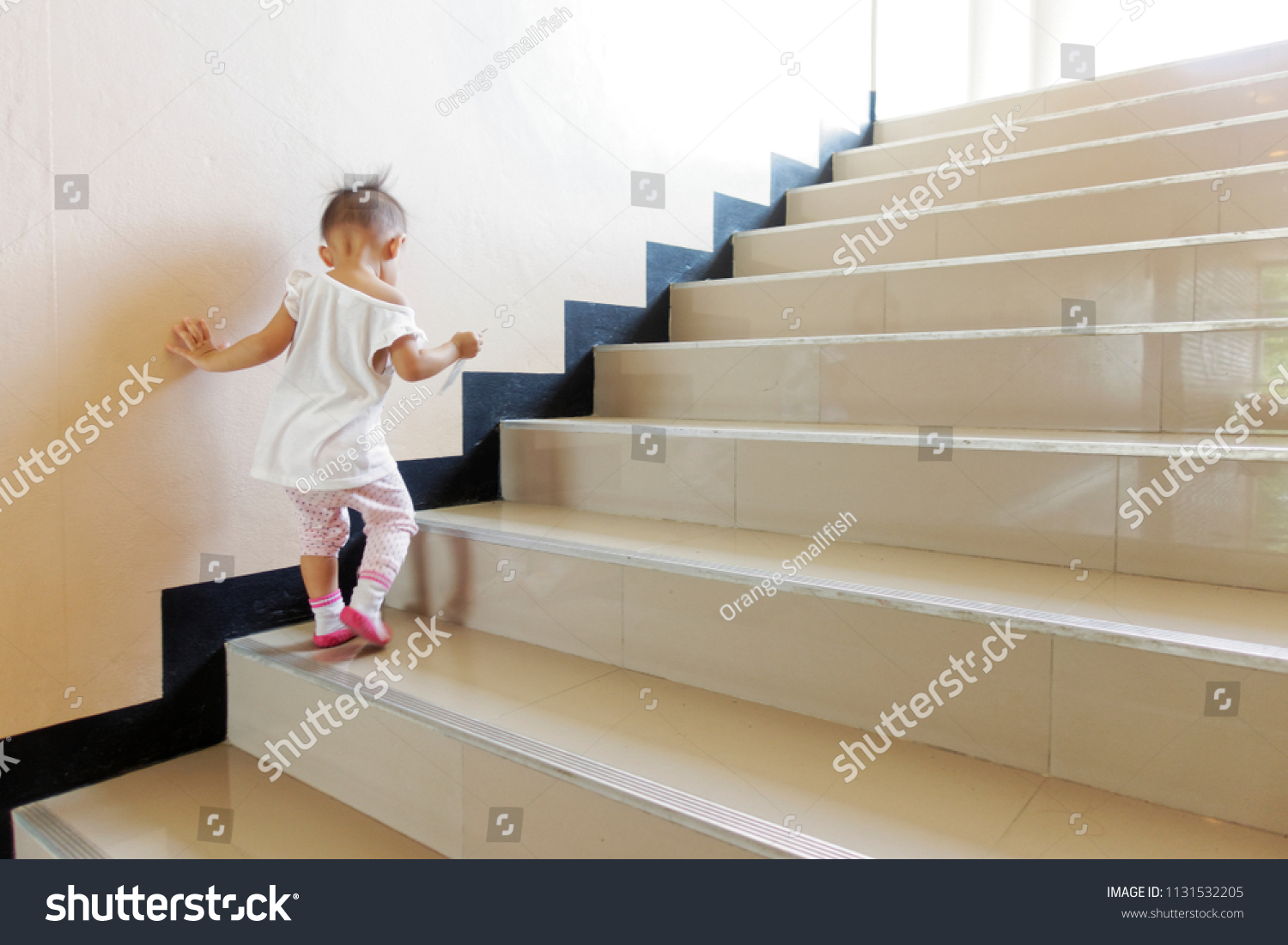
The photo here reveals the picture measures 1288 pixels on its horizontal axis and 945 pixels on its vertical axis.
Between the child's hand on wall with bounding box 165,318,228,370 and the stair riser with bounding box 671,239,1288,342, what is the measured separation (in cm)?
121

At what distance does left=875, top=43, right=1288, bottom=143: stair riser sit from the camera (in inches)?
79.7

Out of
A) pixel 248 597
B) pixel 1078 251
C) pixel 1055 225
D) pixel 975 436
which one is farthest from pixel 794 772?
pixel 1055 225

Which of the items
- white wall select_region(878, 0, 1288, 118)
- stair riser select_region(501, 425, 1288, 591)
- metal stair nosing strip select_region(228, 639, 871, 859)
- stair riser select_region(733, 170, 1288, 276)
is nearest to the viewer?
metal stair nosing strip select_region(228, 639, 871, 859)

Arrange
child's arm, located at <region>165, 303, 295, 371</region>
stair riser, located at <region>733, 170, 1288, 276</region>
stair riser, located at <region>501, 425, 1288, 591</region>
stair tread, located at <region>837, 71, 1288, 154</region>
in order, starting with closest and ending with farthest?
stair riser, located at <region>501, 425, 1288, 591</region>, child's arm, located at <region>165, 303, 295, 371</region>, stair riser, located at <region>733, 170, 1288, 276</region>, stair tread, located at <region>837, 71, 1288, 154</region>

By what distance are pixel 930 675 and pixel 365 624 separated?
0.84 m

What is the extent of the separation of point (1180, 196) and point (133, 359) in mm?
1854

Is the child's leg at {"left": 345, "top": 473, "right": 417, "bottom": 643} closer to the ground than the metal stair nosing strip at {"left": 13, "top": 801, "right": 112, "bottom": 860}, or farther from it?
farther from it

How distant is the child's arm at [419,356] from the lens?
1207 mm

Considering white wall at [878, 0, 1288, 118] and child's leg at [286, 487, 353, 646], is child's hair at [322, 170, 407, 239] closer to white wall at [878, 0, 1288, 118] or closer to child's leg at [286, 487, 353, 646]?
child's leg at [286, 487, 353, 646]

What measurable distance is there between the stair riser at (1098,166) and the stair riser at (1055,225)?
226mm

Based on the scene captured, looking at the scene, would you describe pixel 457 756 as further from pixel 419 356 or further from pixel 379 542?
pixel 419 356

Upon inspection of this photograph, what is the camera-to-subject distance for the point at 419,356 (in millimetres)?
1211

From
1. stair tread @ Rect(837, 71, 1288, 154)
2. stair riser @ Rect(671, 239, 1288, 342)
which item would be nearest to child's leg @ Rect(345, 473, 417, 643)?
stair riser @ Rect(671, 239, 1288, 342)

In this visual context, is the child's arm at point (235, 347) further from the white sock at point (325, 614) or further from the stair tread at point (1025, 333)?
the stair tread at point (1025, 333)
